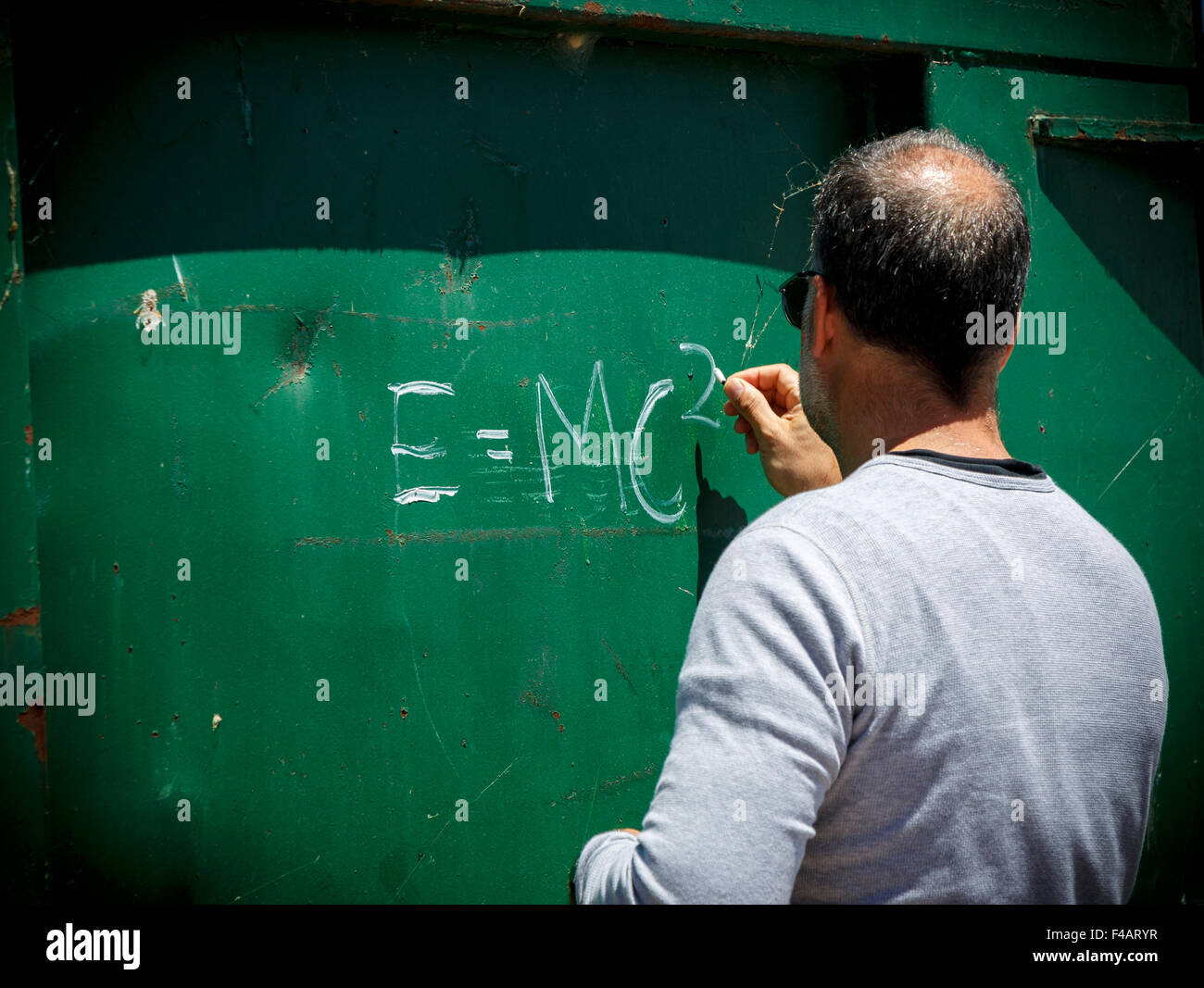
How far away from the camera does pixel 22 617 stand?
1.88 metres

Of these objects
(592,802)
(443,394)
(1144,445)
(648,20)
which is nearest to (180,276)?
(443,394)

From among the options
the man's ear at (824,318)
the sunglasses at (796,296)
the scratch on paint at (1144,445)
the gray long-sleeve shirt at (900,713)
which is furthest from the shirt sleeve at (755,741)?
the scratch on paint at (1144,445)

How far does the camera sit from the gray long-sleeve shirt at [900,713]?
989 millimetres

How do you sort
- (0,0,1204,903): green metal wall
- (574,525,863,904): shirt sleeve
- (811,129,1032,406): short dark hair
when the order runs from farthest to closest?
1. (0,0,1204,903): green metal wall
2. (811,129,1032,406): short dark hair
3. (574,525,863,904): shirt sleeve

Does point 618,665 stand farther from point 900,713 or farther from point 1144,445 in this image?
point 1144,445

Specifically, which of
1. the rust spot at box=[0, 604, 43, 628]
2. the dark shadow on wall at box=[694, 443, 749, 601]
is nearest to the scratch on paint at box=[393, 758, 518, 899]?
the dark shadow on wall at box=[694, 443, 749, 601]

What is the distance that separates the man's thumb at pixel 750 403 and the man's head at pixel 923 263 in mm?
874

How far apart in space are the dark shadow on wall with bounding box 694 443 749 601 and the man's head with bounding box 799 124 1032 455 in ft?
3.86

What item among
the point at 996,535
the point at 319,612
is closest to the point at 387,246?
the point at 319,612

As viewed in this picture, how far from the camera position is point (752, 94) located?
2.57 m

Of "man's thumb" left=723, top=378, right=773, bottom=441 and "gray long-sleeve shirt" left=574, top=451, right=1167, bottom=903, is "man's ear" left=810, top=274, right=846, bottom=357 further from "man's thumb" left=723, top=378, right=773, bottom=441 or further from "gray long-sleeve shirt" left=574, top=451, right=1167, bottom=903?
"man's thumb" left=723, top=378, right=773, bottom=441

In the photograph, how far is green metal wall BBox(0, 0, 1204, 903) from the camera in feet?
6.72
